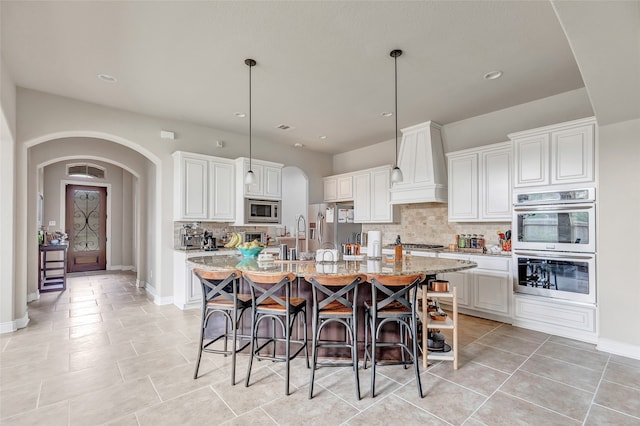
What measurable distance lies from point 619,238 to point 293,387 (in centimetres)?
351

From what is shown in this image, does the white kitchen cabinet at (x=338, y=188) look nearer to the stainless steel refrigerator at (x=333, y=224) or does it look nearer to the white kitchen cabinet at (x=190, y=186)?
the stainless steel refrigerator at (x=333, y=224)

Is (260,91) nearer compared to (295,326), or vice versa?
(295,326)

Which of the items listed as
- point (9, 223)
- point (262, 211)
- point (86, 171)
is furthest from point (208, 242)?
point (86, 171)

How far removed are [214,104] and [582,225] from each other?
4825mm

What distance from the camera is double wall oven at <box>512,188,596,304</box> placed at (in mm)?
3402

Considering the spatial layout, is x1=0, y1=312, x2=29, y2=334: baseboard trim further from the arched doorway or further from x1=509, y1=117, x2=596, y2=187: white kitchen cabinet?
x1=509, y1=117, x2=596, y2=187: white kitchen cabinet

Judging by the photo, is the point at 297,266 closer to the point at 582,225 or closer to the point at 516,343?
the point at 516,343

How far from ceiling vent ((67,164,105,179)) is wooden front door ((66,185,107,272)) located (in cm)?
33

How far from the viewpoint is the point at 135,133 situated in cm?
471

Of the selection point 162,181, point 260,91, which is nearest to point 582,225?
point 260,91

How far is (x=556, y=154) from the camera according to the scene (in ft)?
12.0

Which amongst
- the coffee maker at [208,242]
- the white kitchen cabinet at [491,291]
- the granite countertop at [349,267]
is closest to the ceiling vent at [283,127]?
the coffee maker at [208,242]

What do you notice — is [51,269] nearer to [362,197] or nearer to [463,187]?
[362,197]

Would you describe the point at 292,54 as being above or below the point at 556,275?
above
